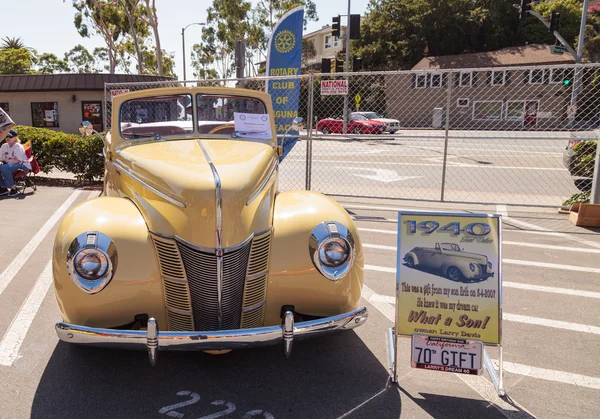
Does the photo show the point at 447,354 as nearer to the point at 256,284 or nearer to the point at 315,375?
the point at 315,375

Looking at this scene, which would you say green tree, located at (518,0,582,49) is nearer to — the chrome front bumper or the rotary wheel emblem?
the rotary wheel emblem

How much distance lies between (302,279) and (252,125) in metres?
2.06

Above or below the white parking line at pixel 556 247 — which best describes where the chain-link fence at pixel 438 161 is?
above

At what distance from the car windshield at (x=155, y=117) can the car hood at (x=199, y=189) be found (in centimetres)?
44

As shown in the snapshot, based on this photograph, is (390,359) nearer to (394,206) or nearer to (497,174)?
(394,206)

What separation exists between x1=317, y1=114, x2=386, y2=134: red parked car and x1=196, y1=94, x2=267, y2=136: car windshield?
21378mm

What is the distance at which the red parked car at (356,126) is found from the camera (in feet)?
85.1

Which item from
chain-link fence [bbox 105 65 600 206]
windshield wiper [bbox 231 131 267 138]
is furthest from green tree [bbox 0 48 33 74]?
windshield wiper [bbox 231 131 267 138]

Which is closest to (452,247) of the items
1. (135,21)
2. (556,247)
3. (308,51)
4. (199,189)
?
(199,189)

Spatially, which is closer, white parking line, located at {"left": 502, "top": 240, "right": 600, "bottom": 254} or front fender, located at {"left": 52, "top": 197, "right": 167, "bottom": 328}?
front fender, located at {"left": 52, "top": 197, "right": 167, "bottom": 328}

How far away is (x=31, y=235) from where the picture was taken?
22.9 feet

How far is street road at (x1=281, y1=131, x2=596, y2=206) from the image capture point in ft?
33.0

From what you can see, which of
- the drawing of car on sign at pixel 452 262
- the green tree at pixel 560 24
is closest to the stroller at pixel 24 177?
the drawing of car on sign at pixel 452 262

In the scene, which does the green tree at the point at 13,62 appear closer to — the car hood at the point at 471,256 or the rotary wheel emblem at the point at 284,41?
the rotary wheel emblem at the point at 284,41
